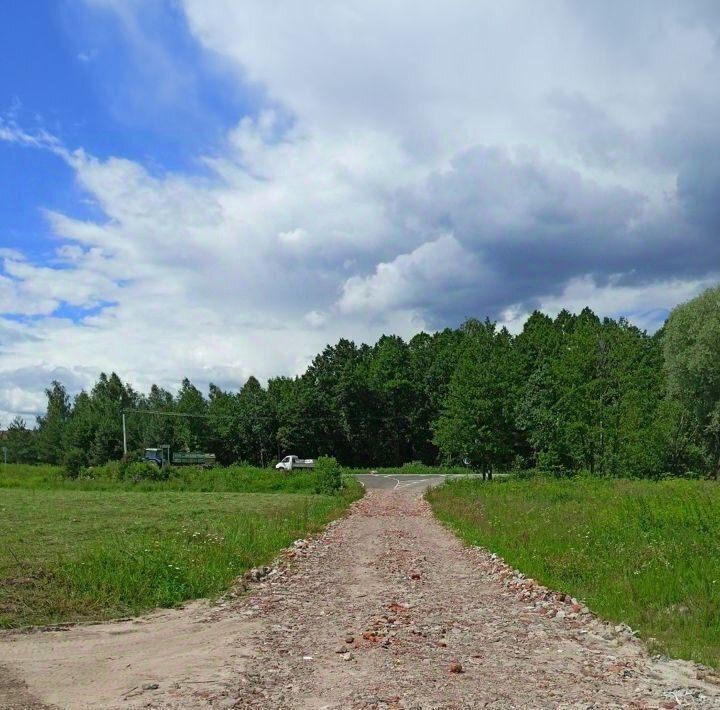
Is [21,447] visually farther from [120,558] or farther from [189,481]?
[120,558]

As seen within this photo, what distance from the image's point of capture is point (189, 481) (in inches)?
2314

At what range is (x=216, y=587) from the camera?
1297 centimetres

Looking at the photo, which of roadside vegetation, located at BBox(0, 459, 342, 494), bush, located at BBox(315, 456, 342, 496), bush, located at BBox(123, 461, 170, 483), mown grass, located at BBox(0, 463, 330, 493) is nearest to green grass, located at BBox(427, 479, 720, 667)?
bush, located at BBox(315, 456, 342, 496)

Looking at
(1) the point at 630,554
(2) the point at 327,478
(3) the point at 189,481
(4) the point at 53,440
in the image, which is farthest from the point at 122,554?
(4) the point at 53,440

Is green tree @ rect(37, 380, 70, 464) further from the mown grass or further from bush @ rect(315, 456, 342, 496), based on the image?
bush @ rect(315, 456, 342, 496)

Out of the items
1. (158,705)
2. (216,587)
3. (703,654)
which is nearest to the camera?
(158,705)

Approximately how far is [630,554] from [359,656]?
726 cm

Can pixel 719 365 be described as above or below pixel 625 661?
above

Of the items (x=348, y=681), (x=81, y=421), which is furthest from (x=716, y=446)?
(x=81, y=421)

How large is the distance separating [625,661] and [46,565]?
10815mm

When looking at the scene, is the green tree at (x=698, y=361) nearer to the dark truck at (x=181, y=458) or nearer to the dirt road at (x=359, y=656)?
the dirt road at (x=359, y=656)

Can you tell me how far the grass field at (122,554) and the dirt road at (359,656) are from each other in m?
0.90

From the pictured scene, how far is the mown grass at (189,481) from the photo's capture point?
52.7 meters

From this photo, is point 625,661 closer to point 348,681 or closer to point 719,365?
point 348,681
